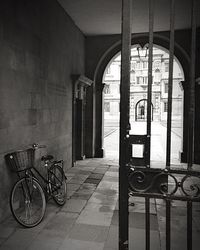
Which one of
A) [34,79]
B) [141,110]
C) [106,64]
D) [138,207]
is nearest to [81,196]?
[138,207]

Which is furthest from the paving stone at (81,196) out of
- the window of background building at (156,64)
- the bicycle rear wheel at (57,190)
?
the window of background building at (156,64)

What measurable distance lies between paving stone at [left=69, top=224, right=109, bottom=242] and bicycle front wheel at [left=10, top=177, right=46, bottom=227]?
62cm

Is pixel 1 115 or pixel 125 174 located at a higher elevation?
pixel 1 115

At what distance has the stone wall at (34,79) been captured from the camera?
3887 millimetres

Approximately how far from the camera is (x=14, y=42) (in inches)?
163

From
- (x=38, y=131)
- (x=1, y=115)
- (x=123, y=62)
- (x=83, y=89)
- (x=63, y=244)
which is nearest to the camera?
(x=123, y=62)

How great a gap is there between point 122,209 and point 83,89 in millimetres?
7590

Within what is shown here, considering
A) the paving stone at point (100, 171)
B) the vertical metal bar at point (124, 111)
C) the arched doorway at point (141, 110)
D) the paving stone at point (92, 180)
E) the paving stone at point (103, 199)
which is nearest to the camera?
the vertical metal bar at point (124, 111)

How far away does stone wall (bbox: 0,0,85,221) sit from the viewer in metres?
3.89

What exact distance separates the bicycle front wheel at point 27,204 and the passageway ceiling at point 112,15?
481 centimetres

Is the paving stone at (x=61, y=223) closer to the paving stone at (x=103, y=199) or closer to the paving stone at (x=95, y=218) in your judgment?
the paving stone at (x=95, y=218)

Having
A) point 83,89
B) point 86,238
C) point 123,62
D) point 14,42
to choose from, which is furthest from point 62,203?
point 83,89

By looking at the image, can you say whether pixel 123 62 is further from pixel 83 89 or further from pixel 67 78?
pixel 83 89

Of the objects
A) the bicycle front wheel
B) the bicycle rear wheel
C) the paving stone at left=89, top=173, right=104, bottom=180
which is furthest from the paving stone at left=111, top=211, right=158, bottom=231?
the paving stone at left=89, top=173, right=104, bottom=180
